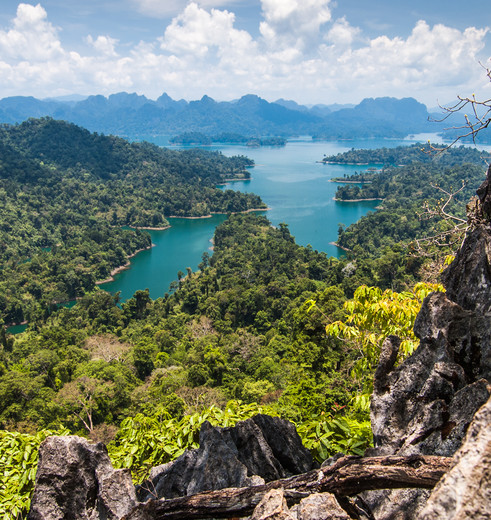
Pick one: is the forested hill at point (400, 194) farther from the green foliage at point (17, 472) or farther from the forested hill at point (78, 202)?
the forested hill at point (78, 202)

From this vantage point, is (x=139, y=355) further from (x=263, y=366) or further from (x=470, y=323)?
(x=470, y=323)

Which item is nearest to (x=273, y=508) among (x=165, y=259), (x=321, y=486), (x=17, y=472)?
(x=321, y=486)

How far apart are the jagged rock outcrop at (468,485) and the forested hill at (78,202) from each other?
127 feet

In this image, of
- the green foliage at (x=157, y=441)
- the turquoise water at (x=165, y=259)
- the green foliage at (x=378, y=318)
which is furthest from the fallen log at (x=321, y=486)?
the turquoise water at (x=165, y=259)

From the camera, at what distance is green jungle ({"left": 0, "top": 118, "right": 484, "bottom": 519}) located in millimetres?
3596

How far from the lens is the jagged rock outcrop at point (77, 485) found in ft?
8.80

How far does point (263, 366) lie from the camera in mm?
19016

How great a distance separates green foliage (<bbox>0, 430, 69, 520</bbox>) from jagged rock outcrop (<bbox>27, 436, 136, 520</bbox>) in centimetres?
27

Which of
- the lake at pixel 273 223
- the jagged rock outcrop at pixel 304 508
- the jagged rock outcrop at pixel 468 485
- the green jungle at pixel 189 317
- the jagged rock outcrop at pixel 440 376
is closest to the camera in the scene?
the jagged rock outcrop at pixel 468 485

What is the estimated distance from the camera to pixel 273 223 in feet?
209

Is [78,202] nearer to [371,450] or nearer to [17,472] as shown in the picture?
[17,472]

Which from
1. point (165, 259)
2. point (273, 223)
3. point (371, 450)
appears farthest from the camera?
point (273, 223)

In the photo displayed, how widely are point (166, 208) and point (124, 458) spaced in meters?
72.7

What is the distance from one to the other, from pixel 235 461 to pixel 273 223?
201 feet
